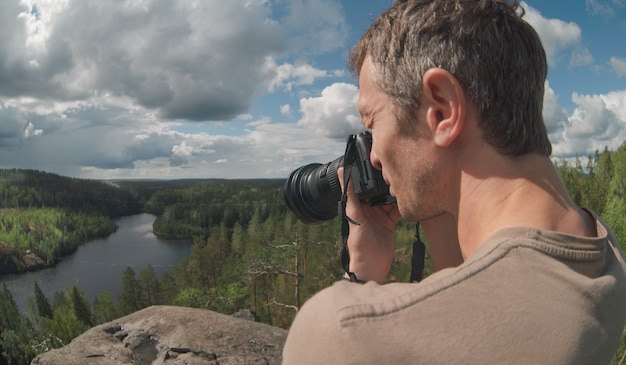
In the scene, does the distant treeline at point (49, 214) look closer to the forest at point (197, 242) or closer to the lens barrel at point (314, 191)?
the forest at point (197, 242)

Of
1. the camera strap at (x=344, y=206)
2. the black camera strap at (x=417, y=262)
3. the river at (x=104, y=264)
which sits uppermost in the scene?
the camera strap at (x=344, y=206)

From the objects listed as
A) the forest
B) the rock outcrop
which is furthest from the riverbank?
the rock outcrop

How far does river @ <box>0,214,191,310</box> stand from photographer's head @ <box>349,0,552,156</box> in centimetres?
5524

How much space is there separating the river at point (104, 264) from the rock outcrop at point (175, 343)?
166ft

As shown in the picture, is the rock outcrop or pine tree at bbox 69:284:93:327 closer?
the rock outcrop

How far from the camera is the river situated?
180 ft

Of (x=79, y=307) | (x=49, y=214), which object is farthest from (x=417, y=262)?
(x=49, y=214)

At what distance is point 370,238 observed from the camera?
122 cm

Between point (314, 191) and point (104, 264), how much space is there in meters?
67.4

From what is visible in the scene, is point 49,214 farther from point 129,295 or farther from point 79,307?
point 129,295

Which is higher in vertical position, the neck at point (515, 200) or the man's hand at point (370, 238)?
the neck at point (515, 200)

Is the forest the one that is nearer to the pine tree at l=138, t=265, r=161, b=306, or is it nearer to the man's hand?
the pine tree at l=138, t=265, r=161, b=306

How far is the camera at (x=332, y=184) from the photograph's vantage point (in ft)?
4.18

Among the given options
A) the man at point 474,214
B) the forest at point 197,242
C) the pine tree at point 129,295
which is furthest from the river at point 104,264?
the man at point 474,214
